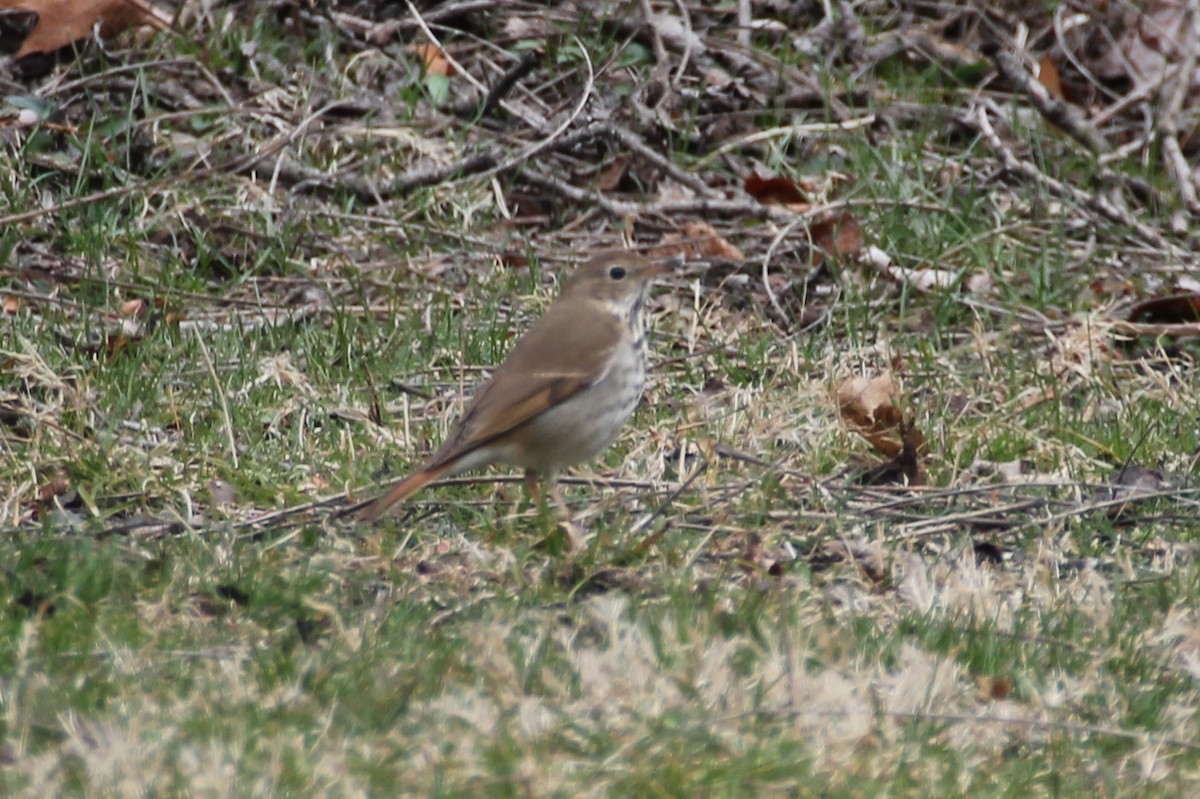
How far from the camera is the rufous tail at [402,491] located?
16.0 feet

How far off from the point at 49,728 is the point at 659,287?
4531 mm

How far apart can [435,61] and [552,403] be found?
13.9ft

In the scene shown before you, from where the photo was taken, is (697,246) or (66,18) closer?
(697,246)

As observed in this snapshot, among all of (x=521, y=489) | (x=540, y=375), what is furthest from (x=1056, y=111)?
(x=540, y=375)

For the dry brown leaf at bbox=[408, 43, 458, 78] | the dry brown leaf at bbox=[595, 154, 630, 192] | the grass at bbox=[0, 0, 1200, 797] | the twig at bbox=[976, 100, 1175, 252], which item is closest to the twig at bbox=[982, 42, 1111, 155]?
the grass at bbox=[0, 0, 1200, 797]

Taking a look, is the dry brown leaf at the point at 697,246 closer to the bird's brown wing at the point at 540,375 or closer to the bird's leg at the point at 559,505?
the bird's brown wing at the point at 540,375

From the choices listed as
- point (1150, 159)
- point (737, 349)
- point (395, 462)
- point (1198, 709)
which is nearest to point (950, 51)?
point (1150, 159)

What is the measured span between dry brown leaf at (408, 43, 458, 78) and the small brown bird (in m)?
3.68

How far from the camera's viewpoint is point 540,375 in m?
5.32

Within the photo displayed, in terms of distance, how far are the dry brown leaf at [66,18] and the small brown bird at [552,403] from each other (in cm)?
395

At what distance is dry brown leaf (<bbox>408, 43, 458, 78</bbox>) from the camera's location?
903 centimetres

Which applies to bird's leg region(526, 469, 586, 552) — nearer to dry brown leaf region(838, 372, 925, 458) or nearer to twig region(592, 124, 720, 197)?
dry brown leaf region(838, 372, 925, 458)

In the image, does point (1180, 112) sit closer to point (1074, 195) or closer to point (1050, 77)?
point (1050, 77)

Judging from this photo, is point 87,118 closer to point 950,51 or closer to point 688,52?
point 688,52
